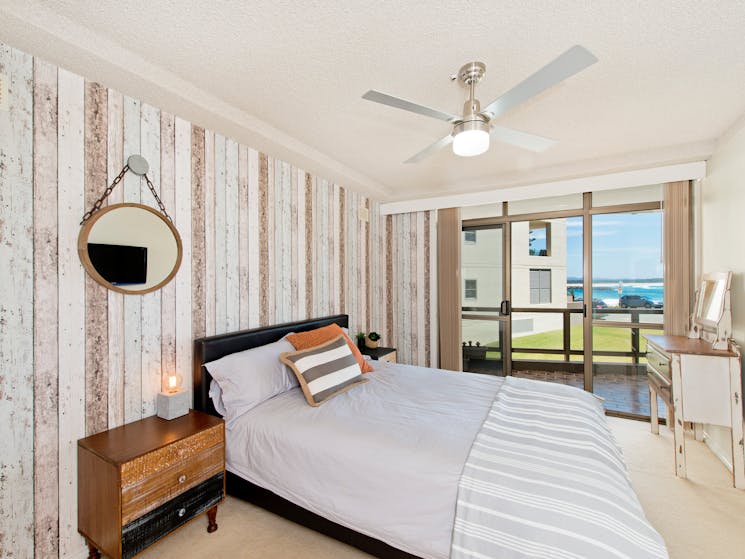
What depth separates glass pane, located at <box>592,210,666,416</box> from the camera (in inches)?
136

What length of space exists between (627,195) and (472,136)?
107 inches

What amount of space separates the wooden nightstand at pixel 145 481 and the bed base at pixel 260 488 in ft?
0.60

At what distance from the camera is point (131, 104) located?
1975mm

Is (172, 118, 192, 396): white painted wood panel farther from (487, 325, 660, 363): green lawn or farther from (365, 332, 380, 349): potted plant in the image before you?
(487, 325, 660, 363): green lawn

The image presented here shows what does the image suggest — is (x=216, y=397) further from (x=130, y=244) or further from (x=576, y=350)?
(x=576, y=350)

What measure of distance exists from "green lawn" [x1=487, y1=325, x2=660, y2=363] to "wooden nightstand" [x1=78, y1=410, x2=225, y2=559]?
337 centimetres

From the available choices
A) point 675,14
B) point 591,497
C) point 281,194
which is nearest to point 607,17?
point 675,14

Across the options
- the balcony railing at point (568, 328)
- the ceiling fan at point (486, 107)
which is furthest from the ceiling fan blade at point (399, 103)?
the balcony railing at point (568, 328)

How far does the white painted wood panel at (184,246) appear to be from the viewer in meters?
2.21

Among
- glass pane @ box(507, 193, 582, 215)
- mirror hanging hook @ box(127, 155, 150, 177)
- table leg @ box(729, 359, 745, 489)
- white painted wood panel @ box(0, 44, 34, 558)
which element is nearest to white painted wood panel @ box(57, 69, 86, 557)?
white painted wood panel @ box(0, 44, 34, 558)

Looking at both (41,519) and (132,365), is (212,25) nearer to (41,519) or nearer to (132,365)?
(132,365)

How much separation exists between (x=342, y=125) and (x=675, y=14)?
6.11 feet

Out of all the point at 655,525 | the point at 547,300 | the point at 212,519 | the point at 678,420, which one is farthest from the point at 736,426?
the point at 212,519

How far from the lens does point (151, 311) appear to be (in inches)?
81.3
